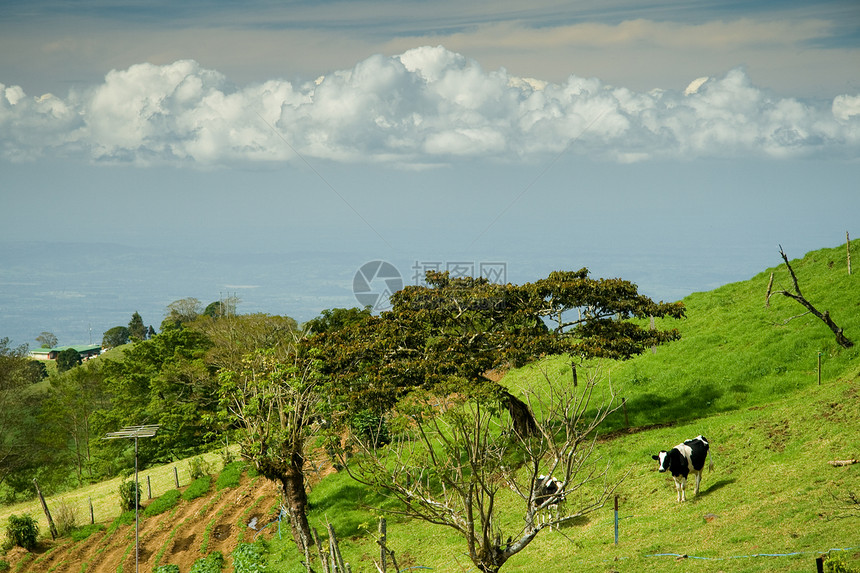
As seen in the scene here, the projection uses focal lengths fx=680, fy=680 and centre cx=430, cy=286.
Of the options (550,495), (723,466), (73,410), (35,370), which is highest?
(35,370)

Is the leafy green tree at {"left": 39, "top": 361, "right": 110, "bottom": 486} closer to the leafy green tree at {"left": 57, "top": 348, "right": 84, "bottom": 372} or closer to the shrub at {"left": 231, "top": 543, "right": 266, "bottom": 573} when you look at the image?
the shrub at {"left": 231, "top": 543, "right": 266, "bottom": 573}

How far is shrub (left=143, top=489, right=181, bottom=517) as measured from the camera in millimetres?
41259

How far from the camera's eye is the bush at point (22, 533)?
3759 centimetres

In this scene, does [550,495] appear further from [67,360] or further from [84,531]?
[67,360]

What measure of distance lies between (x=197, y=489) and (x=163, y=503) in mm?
2198

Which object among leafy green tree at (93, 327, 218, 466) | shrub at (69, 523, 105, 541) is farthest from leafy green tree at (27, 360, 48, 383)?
shrub at (69, 523, 105, 541)

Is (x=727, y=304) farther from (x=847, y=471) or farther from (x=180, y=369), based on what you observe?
(x=180, y=369)

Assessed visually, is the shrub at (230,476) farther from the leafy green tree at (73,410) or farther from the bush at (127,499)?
the leafy green tree at (73,410)

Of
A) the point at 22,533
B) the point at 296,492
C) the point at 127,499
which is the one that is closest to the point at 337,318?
the point at 127,499

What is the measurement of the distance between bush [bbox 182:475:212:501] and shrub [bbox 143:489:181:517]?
1.97 feet

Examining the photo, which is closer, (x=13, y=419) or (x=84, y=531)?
(x=84, y=531)

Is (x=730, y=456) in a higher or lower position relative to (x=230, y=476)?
higher

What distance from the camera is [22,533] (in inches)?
1485

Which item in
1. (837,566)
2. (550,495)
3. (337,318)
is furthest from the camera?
(337,318)
